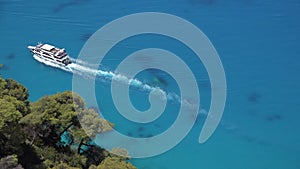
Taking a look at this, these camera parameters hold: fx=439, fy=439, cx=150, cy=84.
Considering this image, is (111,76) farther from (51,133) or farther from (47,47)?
(51,133)

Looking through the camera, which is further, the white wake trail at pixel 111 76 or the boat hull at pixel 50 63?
the boat hull at pixel 50 63

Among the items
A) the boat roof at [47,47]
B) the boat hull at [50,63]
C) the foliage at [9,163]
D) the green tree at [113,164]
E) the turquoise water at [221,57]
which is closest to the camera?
the foliage at [9,163]

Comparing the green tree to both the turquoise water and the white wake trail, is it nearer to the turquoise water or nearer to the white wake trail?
the turquoise water

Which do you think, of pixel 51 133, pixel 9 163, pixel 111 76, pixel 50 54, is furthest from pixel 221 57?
pixel 9 163

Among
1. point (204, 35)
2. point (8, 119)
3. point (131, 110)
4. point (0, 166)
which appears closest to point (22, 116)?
point (8, 119)

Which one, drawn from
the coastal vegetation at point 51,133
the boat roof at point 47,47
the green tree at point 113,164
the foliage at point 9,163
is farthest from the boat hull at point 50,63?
the foliage at point 9,163

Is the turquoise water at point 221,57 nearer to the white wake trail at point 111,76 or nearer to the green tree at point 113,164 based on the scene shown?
the white wake trail at point 111,76

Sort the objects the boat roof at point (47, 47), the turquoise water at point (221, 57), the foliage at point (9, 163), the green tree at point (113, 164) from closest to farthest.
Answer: the foliage at point (9, 163) → the green tree at point (113, 164) → the turquoise water at point (221, 57) → the boat roof at point (47, 47)
